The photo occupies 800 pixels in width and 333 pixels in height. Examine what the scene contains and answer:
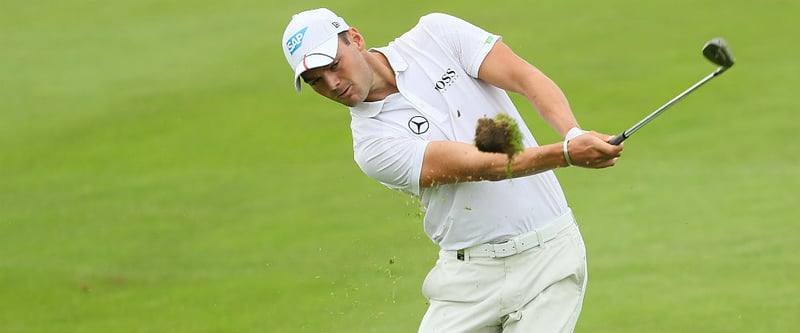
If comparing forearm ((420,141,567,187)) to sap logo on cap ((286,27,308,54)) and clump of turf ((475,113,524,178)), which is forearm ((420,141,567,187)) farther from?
sap logo on cap ((286,27,308,54))

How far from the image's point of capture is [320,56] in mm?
5328

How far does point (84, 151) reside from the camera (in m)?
15.8

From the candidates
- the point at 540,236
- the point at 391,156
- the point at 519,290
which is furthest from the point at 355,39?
the point at 519,290

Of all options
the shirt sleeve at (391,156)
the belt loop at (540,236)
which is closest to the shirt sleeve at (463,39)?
Result: the shirt sleeve at (391,156)

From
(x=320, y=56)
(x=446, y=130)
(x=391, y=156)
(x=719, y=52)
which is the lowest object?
(x=391, y=156)

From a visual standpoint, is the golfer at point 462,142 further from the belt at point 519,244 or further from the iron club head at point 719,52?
the iron club head at point 719,52

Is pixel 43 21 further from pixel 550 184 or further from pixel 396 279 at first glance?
pixel 550 184

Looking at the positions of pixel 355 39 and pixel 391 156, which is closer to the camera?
pixel 391 156

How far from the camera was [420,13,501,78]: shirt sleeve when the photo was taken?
552 centimetres

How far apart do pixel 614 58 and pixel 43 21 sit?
9.98 m

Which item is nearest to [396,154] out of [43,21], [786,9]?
[786,9]

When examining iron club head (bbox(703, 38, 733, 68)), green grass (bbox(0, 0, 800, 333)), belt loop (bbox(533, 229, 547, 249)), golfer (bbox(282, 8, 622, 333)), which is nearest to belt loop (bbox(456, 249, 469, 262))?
golfer (bbox(282, 8, 622, 333))

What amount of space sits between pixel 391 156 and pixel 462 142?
0.30 meters

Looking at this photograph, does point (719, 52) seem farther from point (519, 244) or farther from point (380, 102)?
point (380, 102)
